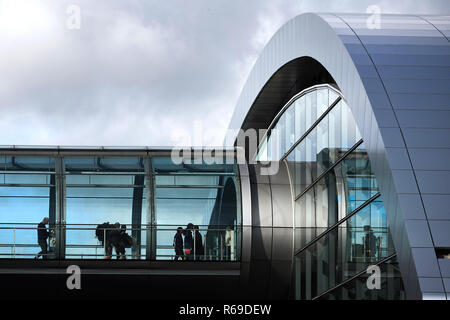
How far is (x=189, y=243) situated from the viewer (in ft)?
69.8

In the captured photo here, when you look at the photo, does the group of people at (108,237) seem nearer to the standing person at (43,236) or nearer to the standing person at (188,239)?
the standing person at (43,236)

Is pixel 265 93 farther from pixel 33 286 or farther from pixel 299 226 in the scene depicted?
pixel 33 286

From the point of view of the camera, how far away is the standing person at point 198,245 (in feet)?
69.6

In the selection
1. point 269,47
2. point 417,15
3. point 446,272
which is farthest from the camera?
point 269,47

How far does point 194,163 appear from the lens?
21.7 metres

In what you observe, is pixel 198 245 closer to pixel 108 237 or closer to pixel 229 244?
pixel 229 244

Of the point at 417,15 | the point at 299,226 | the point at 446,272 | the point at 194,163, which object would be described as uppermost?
the point at 417,15

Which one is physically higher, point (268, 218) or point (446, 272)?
point (268, 218)

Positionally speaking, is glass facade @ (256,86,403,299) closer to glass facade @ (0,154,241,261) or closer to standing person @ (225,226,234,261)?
standing person @ (225,226,234,261)

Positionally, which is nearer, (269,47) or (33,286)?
(33,286)

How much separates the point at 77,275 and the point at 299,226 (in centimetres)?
558

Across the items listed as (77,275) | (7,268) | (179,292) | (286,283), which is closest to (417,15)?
(286,283)

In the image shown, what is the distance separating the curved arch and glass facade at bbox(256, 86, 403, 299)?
3.58ft
